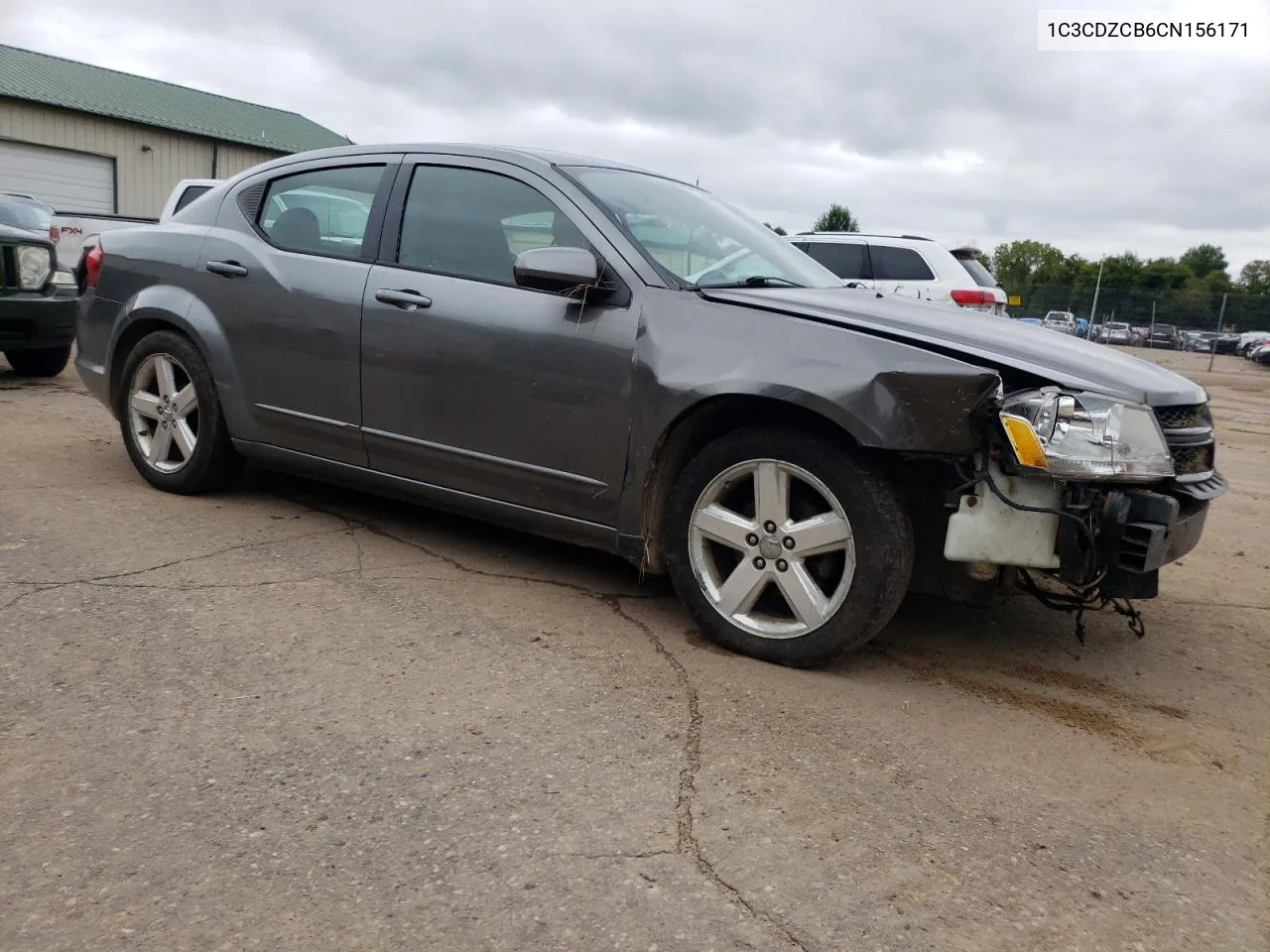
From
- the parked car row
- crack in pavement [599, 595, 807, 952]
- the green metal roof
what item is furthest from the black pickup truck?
the parked car row

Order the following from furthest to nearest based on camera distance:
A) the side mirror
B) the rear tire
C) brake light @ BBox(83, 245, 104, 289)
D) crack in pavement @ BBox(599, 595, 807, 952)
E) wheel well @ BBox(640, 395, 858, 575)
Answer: the rear tire, brake light @ BBox(83, 245, 104, 289), the side mirror, wheel well @ BBox(640, 395, 858, 575), crack in pavement @ BBox(599, 595, 807, 952)

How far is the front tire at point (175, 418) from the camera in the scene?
500 cm

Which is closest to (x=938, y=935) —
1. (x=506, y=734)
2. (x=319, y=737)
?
(x=506, y=734)

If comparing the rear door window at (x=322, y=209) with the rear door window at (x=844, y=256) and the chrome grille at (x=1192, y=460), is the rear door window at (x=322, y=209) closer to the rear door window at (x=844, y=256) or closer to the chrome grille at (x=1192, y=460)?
the chrome grille at (x=1192, y=460)

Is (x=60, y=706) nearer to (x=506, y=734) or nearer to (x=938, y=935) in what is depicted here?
(x=506, y=734)

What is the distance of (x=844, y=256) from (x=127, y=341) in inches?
354

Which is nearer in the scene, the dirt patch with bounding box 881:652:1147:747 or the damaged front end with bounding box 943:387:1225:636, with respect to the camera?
the damaged front end with bounding box 943:387:1225:636

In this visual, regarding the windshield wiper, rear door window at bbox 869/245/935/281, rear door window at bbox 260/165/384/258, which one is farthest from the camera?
rear door window at bbox 869/245/935/281

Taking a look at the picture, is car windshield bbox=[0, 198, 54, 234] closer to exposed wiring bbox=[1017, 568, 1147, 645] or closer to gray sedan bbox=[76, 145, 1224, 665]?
gray sedan bbox=[76, 145, 1224, 665]

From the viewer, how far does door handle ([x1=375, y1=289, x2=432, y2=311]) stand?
4234mm

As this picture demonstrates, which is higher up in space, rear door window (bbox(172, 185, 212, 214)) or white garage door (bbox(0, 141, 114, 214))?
white garage door (bbox(0, 141, 114, 214))

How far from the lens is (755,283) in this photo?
4133 millimetres

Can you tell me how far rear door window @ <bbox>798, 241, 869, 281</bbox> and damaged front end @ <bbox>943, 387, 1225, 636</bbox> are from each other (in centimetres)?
948

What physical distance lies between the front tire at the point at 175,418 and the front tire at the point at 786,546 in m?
2.40
